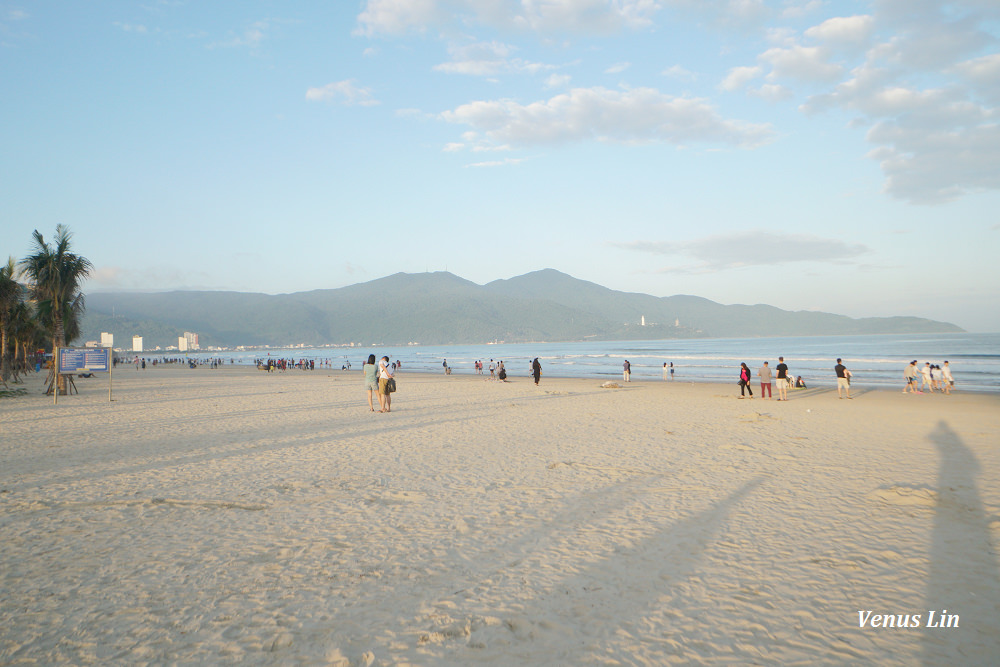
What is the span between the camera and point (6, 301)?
76.7 feet

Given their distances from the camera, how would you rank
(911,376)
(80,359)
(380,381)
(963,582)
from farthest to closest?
(911,376)
(80,359)
(380,381)
(963,582)

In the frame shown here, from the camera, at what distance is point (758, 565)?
4.52 metres

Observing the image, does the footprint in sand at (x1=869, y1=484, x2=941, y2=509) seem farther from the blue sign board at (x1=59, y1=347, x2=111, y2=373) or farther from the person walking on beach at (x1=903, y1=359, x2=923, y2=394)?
the blue sign board at (x1=59, y1=347, x2=111, y2=373)

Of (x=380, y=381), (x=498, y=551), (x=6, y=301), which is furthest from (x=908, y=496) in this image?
(x=6, y=301)

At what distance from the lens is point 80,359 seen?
18.1 m

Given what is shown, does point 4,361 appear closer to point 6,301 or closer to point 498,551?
point 6,301

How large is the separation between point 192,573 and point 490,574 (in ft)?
8.03

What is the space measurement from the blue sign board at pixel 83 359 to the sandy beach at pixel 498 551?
922 centimetres

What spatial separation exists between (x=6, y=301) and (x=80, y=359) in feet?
30.9

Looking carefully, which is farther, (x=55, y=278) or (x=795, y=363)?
(x=795, y=363)

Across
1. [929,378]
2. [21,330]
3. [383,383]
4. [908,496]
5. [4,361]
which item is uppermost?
[21,330]

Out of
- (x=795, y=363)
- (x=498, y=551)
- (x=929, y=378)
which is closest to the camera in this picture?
(x=498, y=551)

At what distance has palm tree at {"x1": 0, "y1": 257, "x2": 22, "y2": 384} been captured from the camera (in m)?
23.2

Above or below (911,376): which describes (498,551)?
above
